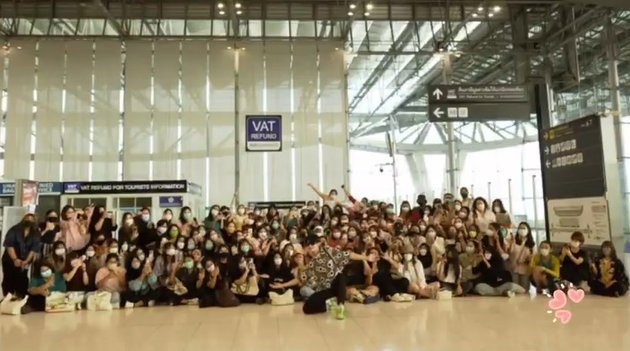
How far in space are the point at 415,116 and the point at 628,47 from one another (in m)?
7.57

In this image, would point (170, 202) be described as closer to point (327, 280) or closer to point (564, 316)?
point (327, 280)

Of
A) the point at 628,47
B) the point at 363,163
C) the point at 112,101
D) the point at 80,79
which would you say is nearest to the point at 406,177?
the point at 363,163

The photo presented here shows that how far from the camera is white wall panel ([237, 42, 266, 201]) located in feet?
52.7

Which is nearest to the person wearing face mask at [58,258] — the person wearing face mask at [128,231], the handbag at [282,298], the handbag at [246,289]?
the person wearing face mask at [128,231]

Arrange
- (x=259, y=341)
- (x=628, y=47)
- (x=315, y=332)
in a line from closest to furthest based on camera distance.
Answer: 1. (x=259, y=341)
2. (x=315, y=332)
3. (x=628, y=47)

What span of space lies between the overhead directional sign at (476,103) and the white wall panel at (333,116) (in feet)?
17.0

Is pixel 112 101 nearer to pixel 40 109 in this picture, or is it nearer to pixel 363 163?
pixel 40 109

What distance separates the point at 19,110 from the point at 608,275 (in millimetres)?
16557

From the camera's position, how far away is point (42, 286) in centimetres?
774

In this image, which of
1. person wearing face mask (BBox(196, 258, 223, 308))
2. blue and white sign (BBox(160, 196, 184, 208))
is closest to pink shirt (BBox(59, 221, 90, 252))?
person wearing face mask (BBox(196, 258, 223, 308))

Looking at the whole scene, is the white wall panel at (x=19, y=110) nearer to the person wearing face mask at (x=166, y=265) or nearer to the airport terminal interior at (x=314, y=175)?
the airport terminal interior at (x=314, y=175)

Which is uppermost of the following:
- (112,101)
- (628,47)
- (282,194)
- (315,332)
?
(628,47)

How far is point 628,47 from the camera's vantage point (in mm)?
15375

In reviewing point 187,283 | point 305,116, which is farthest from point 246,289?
point 305,116
